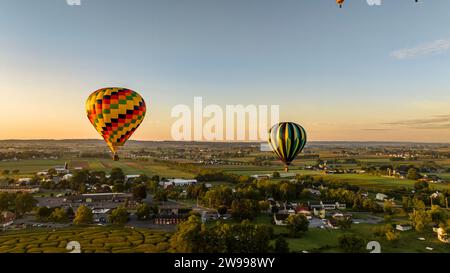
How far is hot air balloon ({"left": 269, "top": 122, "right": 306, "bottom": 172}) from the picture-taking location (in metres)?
27.2

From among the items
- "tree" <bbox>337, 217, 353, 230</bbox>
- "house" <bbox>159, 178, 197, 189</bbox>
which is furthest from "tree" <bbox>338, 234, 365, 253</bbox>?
"house" <bbox>159, 178, 197, 189</bbox>

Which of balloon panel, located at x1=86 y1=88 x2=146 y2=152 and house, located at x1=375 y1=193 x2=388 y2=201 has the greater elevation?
balloon panel, located at x1=86 y1=88 x2=146 y2=152

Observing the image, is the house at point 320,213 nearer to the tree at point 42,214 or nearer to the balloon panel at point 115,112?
the balloon panel at point 115,112

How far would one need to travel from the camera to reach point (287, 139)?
2720 cm

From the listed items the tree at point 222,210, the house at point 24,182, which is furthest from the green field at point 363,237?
the house at point 24,182

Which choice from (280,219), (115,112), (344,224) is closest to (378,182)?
(344,224)

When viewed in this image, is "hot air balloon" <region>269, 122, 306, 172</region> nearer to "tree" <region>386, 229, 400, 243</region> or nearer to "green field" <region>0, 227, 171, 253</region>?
"tree" <region>386, 229, 400, 243</region>

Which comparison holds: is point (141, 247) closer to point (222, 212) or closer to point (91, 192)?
point (222, 212)

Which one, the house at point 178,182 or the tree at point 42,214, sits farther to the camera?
the house at point 178,182

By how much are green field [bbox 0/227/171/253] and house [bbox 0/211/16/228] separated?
4709 millimetres

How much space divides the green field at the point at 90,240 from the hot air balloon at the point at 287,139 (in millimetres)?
13426

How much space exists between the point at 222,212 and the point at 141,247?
1655 cm

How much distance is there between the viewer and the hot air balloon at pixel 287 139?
1072 inches
